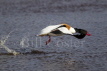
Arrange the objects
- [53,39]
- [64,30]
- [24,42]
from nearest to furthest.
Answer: [64,30], [24,42], [53,39]

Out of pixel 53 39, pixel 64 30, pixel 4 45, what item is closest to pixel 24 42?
pixel 4 45

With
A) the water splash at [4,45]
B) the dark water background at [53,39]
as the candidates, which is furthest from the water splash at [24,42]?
the water splash at [4,45]

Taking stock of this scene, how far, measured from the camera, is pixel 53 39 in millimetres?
10453

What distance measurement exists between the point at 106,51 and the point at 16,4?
11.8 meters

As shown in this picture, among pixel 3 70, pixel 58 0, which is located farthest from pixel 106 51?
pixel 58 0

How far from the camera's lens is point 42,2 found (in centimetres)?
2017

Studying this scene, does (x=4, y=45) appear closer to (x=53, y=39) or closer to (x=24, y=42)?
(x=24, y=42)

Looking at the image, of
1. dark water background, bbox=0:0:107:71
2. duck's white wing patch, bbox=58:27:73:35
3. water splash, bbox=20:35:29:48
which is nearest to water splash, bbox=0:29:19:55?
dark water background, bbox=0:0:107:71

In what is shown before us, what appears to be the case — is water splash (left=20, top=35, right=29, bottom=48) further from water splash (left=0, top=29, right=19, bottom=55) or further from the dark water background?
water splash (left=0, top=29, right=19, bottom=55)

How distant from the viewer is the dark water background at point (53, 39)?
745 centimetres

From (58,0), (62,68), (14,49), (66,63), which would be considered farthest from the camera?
(58,0)

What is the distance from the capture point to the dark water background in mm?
7445

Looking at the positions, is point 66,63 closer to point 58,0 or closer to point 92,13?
point 92,13

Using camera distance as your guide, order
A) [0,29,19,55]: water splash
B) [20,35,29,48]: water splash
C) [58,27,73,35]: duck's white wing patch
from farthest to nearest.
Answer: [20,35,29,48]: water splash < [0,29,19,55]: water splash < [58,27,73,35]: duck's white wing patch
